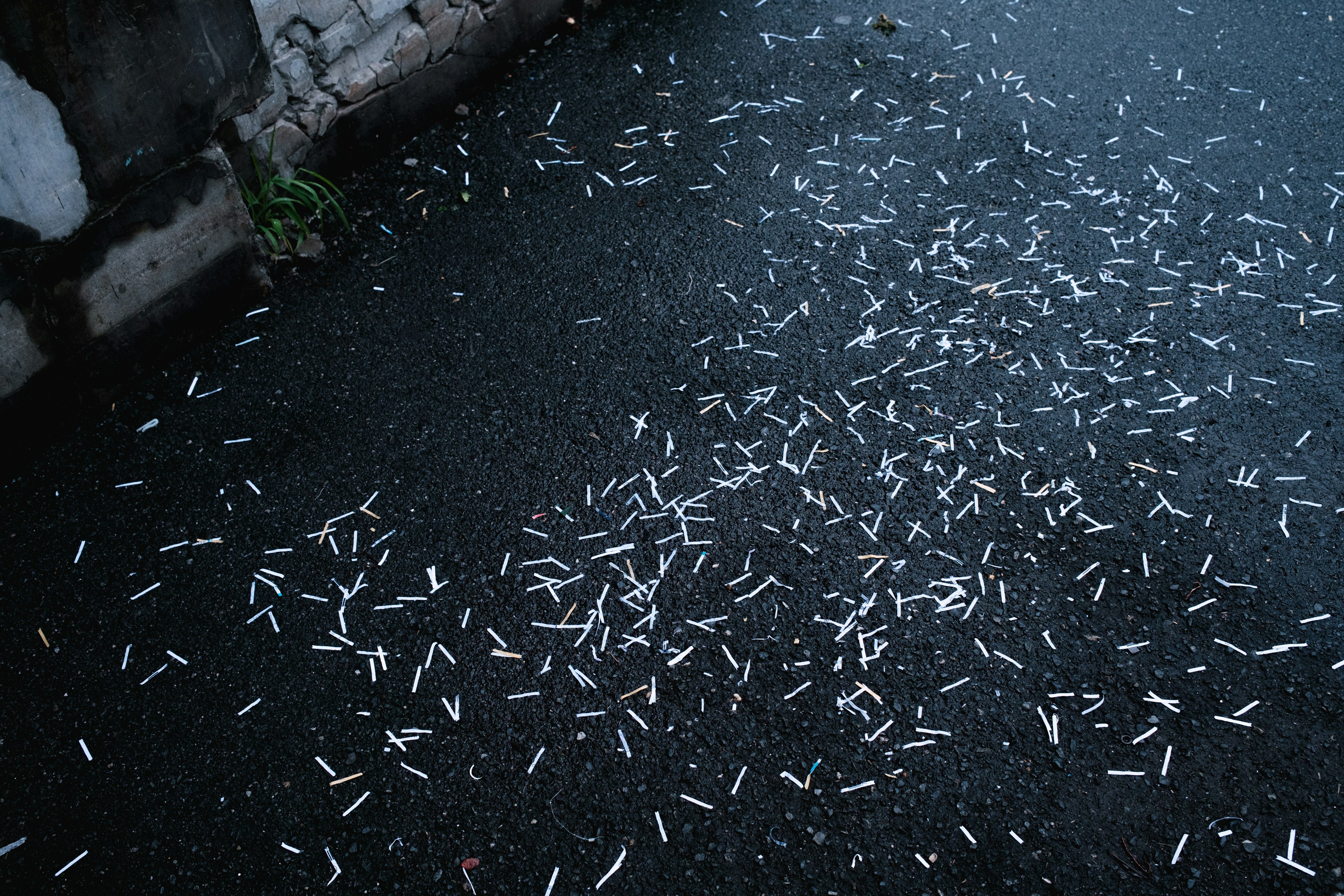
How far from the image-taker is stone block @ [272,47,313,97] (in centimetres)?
455

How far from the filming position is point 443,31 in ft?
17.6

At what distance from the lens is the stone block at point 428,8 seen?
5148 mm

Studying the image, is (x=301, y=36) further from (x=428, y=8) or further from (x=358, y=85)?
(x=428, y=8)

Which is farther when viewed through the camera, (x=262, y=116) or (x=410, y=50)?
(x=410, y=50)

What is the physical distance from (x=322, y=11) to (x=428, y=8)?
2.51 feet

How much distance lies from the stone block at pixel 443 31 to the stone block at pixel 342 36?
0.48m

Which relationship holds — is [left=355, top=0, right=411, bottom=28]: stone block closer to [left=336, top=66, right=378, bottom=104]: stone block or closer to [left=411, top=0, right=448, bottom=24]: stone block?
[left=411, top=0, right=448, bottom=24]: stone block

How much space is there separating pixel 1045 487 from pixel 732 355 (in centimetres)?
158

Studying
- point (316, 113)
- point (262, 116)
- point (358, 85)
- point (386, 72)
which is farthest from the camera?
point (386, 72)

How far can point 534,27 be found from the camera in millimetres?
6016

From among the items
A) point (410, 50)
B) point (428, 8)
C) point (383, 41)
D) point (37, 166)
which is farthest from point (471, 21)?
point (37, 166)

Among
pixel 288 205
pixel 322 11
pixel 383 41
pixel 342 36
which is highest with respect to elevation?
pixel 322 11

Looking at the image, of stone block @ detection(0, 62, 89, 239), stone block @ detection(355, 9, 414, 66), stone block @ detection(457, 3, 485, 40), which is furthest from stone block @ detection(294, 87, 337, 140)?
stone block @ detection(0, 62, 89, 239)

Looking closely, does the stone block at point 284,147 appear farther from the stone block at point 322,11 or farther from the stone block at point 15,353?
the stone block at point 15,353
